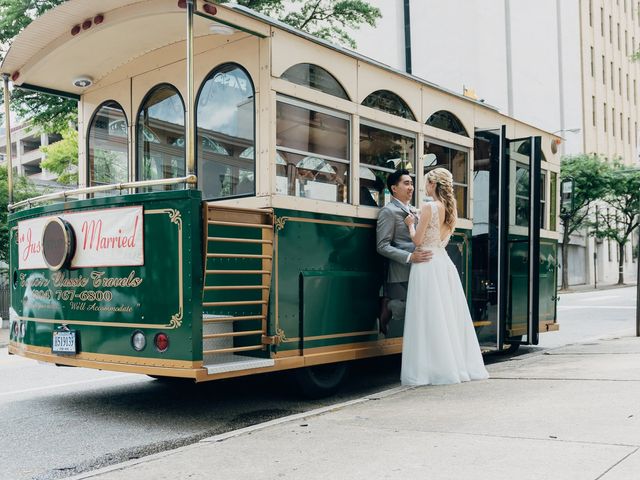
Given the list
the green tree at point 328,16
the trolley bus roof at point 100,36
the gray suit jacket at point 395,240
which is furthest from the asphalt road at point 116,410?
the green tree at point 328,16

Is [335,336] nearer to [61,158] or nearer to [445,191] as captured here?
[445,191]

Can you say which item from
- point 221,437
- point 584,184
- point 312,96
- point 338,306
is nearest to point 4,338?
point 338,306

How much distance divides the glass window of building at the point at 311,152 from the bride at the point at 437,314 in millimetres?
881

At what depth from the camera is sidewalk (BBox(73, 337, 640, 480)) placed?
4.03 meters

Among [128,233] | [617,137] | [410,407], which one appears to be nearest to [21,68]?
[128,233]

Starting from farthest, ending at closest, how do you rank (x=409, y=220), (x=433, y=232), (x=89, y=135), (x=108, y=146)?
(x=89, y=135) → (x=108, y=146) → (x=409, y=220) → (x=433, y=232)

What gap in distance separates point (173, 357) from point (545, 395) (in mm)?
2963

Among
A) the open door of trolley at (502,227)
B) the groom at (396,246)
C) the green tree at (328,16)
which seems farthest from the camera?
the green tree at (328,16)

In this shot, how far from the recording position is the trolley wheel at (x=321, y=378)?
679 cm

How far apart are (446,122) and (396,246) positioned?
1941 millimetres

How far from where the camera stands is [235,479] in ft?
13.4

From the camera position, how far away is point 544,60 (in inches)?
1620

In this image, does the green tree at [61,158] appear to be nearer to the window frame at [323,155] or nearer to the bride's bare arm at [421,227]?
the window frame at [323,155]

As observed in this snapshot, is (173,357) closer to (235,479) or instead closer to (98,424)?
(98,424)
